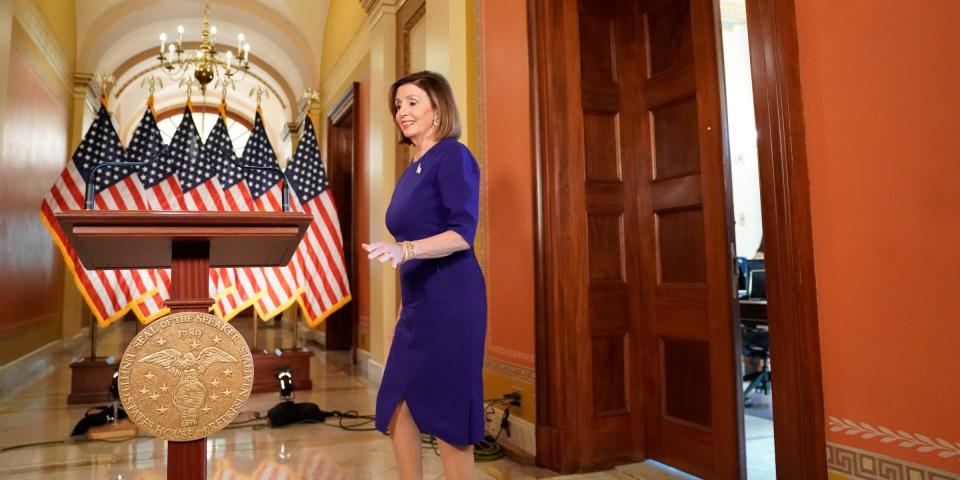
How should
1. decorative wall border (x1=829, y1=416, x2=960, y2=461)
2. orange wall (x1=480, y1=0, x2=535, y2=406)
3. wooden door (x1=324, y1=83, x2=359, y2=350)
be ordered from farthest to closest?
wooden door (x1=324, y1=83, x2=359, y2=350) < orange wall (x1=480, y1=0, x2=535, y2=406) < decorative wall border (x1=829, y1=416, x2=960, y2=461)

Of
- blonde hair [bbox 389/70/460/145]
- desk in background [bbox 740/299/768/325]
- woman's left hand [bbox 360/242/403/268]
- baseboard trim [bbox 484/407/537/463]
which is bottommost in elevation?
baseboard trim [bbox 484/407/537/463]

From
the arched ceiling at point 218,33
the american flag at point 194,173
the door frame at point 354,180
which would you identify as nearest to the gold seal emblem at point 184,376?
the american flag at point 194,173

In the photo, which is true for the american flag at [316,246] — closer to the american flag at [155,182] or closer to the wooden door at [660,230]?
the american flag at [155,182]

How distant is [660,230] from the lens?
3.22 metres

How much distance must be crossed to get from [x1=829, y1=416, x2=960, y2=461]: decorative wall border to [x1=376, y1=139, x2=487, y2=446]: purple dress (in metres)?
1.06

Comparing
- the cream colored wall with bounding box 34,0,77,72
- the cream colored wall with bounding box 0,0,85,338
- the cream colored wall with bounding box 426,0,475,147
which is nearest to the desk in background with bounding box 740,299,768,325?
the cream colored wall with bounding box 426,0,475,147

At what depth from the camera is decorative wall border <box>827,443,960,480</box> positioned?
1.52 m

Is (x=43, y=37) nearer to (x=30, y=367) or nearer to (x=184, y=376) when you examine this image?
(x=30, y=367)

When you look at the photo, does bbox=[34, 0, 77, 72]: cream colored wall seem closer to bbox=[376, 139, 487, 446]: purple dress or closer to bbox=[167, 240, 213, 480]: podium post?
bbox=[167, 240, 213, 480]: podium post

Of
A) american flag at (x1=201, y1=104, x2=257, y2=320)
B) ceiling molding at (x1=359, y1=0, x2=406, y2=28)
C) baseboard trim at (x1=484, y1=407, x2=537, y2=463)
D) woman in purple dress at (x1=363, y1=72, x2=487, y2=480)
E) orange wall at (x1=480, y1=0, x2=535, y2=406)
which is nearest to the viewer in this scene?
woman in purple dress at (x1=363, y1=72, x2=487, y2=480)

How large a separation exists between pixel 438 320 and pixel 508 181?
2.18 metres

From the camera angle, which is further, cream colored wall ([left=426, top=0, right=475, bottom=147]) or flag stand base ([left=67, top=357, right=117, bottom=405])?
flag stand base ([left=67, top=357, right=117, bottom=405])

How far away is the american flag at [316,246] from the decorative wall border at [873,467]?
16.9 ft

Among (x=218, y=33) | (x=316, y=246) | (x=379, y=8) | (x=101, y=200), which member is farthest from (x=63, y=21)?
(x=316, y=246)
